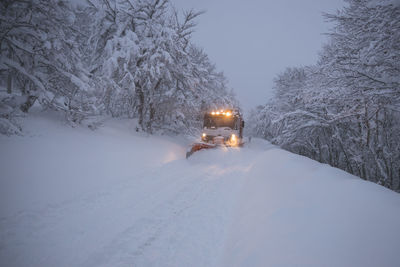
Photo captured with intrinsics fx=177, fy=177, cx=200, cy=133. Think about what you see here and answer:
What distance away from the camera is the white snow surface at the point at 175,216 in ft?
5.65

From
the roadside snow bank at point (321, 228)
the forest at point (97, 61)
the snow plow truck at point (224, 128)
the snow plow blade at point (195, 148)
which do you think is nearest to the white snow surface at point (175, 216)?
the roadside snow bank at point (321, 228)

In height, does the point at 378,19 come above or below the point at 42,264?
above

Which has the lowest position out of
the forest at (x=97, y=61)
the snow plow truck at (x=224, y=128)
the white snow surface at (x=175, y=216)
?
the white snow surface at (x=175, y=216)

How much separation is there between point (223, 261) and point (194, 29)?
13268 mm

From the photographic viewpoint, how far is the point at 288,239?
76.0 inches

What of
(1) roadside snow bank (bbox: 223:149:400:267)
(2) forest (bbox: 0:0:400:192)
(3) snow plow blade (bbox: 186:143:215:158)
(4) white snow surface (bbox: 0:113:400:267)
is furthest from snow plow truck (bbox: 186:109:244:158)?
(1) roadside snow bank (bbox: 223:149:400:267)

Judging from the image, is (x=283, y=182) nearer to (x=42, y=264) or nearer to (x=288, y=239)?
(x=288, y=239)

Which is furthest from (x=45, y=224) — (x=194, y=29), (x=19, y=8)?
(x=194, y=29)

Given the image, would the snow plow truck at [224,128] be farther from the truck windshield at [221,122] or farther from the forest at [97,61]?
the forest at [97,61]

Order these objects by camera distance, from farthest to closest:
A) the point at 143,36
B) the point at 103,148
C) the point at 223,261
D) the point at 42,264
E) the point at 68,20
A: the point at 143,36 → the point at 103,148 → the point at 68,20 → the point at 223,261 → the point at 42,264

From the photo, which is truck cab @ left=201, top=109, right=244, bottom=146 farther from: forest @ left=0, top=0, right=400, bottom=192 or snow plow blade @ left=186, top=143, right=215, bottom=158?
forest @ left=0, top=0, right=400, bottom=192

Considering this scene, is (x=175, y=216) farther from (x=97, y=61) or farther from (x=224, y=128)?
(x=97, y=61)

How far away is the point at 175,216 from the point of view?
3338 mm

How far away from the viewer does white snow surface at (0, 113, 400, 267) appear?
1.72 metres
